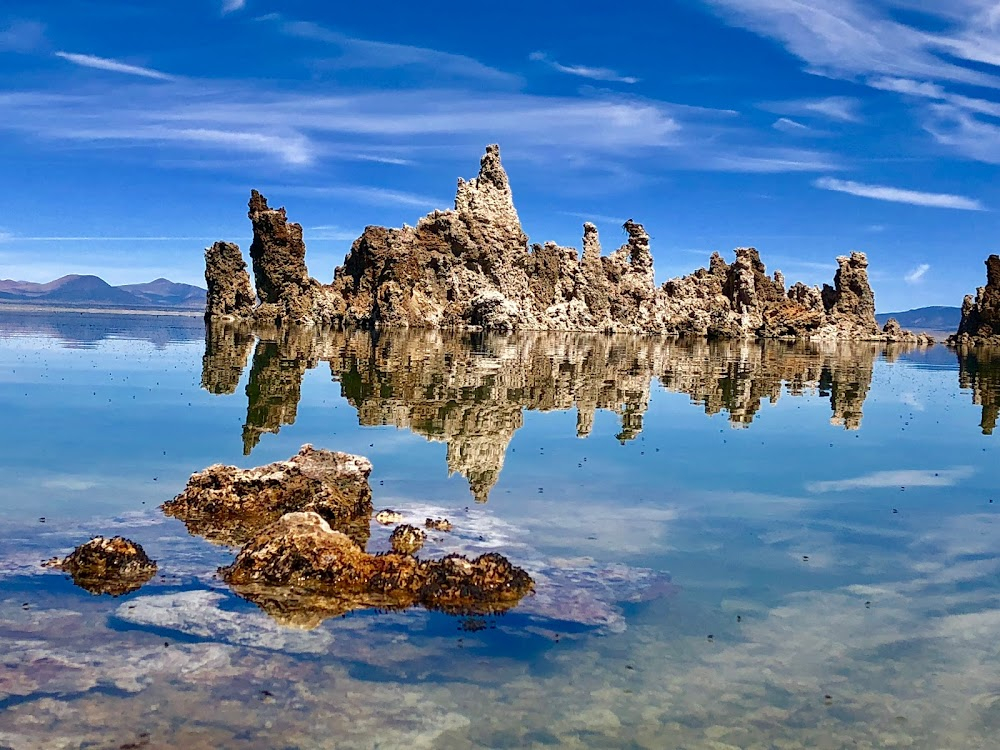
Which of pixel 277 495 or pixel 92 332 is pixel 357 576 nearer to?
pixel 277 495

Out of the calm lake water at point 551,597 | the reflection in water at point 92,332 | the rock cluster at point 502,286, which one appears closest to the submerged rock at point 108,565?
the calm lake water at point 551,597

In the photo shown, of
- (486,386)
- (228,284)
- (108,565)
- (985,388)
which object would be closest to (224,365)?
(486,386)

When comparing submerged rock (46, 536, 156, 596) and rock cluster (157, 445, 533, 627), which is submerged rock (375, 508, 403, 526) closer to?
rock cluster (157, 445, 533, 627)

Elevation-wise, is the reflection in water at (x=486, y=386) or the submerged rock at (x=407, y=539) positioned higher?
the reflection in water at (x=486, y=386)

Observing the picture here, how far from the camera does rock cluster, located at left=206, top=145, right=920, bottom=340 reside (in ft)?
374

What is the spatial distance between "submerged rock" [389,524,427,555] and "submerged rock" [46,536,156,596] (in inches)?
129

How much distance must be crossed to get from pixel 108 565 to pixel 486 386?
24889mm

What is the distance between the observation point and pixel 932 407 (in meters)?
34.6

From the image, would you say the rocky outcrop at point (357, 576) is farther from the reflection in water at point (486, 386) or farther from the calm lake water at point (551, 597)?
the reflection in water at point (486, 386)

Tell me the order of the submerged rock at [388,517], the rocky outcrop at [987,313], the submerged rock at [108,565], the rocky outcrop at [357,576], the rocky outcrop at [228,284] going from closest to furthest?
the rocky outcrop at [357,576] < the submerged rock at [108,565] < the submerged rock at [388,517] < the rocky outcrop at [228,284] < the rocky outcrop at [987,313]

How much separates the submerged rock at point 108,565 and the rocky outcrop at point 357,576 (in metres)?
1.04

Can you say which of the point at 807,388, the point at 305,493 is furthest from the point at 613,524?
the point at 807,388

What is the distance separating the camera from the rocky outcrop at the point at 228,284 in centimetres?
11356

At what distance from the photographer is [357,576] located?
10961 mm
